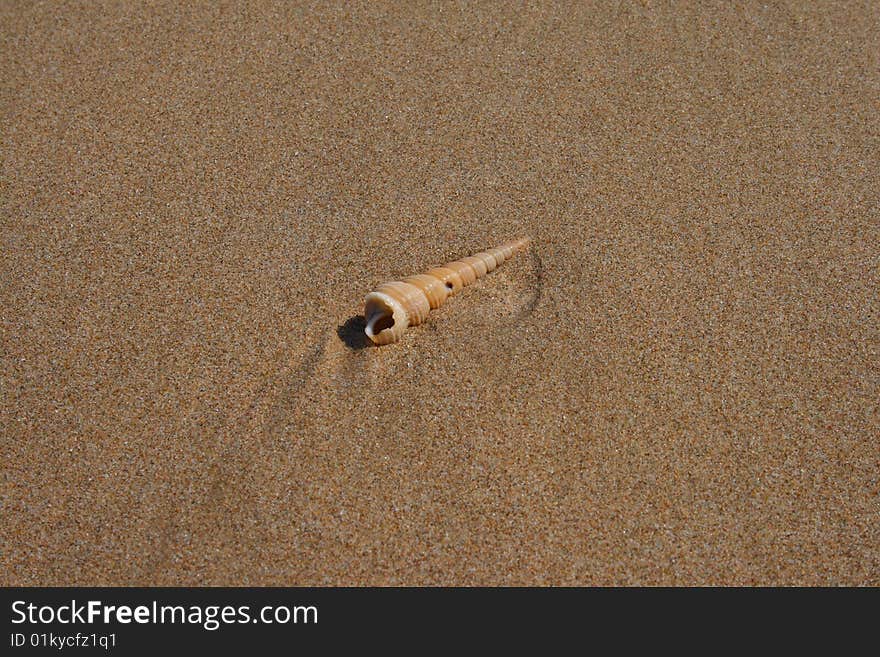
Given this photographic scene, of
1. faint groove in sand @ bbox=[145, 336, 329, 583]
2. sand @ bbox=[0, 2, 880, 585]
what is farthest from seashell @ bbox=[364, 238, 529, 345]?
faint groove in sand @ bbox=[145, 336, 329, 583]

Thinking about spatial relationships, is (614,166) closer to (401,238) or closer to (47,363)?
(401,238)

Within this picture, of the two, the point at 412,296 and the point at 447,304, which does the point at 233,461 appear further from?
the point at 447,304

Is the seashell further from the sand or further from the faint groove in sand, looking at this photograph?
the faint groove in sand

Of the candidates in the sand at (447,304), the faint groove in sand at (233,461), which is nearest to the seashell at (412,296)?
the sand at (447,304)

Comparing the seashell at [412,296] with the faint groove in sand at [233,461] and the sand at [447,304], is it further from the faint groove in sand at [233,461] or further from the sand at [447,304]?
the faint groove in sand at [233,461]

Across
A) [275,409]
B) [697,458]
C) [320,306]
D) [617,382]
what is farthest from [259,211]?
[697,458]

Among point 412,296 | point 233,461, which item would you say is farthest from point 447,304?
point 233,461
